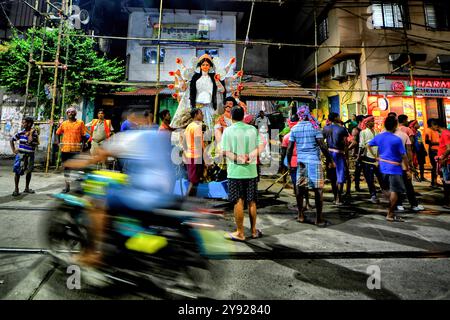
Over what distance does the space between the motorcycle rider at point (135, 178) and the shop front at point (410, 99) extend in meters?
12.9

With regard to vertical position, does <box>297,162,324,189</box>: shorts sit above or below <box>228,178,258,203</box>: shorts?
above

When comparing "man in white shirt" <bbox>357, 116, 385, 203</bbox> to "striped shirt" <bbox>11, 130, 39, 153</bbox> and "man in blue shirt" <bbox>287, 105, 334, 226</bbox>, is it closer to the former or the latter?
"man in blue shirt" <bbox>287, 105, 334, 226</bbox>

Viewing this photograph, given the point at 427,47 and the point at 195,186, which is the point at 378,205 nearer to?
the point at 195,186

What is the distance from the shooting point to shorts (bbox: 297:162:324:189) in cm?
441

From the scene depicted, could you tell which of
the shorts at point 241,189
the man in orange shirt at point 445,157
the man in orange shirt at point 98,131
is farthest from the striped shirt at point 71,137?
the man in orange shirt at point 445,157

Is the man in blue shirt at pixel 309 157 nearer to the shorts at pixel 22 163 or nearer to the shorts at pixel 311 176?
the shorts at pixel 311 176

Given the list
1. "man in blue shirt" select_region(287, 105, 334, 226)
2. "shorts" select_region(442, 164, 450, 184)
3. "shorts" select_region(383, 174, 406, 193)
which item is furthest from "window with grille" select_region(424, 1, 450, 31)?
"man in blue shirt" select_region(287, 105, 334, 226)

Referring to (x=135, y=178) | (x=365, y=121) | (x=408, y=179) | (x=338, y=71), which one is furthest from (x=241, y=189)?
(x=338, y=71)

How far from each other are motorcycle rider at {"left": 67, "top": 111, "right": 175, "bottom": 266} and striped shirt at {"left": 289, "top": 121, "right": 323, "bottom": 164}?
2712mm

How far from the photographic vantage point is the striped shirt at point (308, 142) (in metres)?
4.50

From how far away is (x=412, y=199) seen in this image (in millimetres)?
5617

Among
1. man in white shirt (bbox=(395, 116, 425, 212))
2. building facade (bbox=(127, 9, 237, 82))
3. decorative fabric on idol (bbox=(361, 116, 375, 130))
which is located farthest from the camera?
building facade (bbox=(127, 9, 237, 82))

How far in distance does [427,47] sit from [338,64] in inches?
170

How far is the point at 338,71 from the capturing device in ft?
44.9
